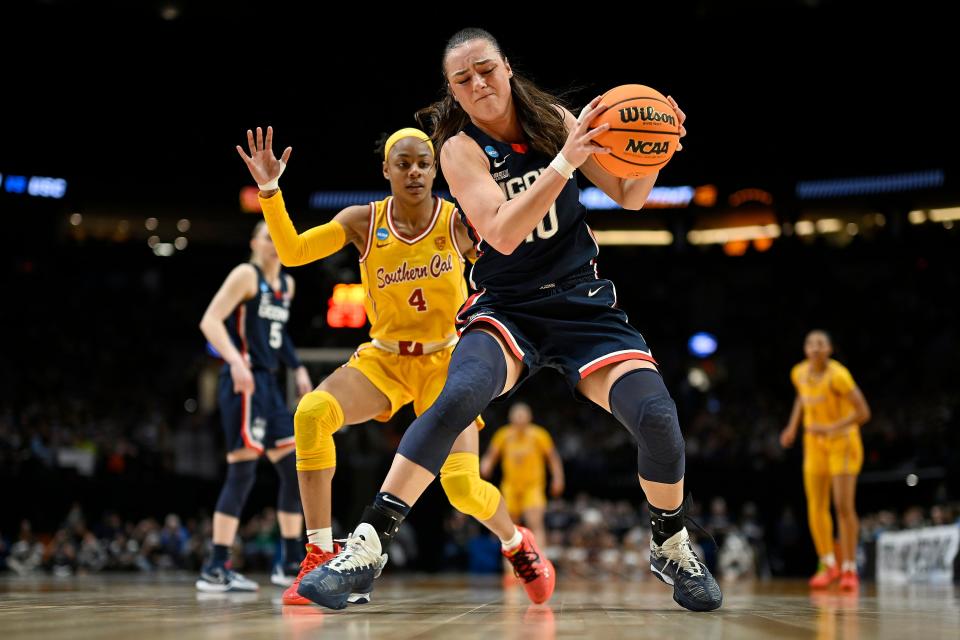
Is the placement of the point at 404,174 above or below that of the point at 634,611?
above

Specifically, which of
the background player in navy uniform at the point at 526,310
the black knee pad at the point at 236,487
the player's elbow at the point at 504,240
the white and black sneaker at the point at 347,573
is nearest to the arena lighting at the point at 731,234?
the black knee pad at the point at 236,487

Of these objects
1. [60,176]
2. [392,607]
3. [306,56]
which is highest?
[306,56]

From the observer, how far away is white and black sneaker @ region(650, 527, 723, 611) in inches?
137

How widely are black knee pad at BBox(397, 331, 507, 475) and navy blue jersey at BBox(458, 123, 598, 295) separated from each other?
Answer: 405 mm

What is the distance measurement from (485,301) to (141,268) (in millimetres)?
22560

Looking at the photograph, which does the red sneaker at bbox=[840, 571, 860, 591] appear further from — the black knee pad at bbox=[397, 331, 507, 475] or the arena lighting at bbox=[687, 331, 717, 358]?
the arena lighting at bbox=[687, 331, 717, 358]

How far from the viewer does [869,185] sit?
78.6 ft

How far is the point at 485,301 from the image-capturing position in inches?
148

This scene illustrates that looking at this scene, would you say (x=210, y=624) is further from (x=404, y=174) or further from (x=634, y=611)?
(x=404, y=174)

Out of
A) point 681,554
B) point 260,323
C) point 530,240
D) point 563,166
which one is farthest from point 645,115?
point 260,323

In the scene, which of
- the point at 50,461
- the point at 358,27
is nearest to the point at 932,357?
the point at 358,27

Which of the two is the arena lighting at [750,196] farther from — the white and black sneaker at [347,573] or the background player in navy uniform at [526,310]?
the white and black sneaker at [347,573]

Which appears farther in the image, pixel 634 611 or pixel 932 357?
pixel 932 357

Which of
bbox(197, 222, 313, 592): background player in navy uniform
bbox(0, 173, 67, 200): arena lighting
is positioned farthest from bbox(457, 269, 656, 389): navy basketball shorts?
bbox(0, 173, 67, 200): arena lighting
